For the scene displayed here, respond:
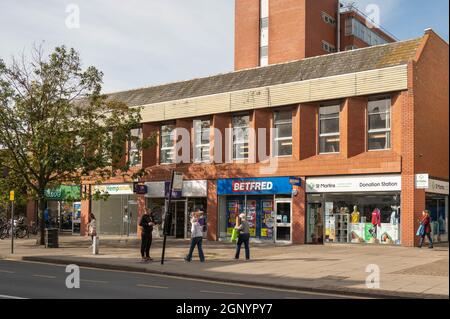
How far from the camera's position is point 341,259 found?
19812 millimetres

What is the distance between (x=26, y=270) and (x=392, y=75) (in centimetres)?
1701

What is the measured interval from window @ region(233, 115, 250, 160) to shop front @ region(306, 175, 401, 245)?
4.24 meters

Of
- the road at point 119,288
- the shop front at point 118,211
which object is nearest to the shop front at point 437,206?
the road at point 119,288

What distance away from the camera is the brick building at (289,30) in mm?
56781

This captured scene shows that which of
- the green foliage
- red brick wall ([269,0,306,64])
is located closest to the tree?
the green foliage

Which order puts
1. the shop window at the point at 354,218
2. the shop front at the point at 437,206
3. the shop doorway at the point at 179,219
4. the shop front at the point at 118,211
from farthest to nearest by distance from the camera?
1. the shop front at the point at 118,211
2. the shop doorway at the point at 179,219
3. the shop front at the point at 437,206
4. the shop window at the point at 354,218

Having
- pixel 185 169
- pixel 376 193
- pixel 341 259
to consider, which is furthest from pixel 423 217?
pixel 185 169

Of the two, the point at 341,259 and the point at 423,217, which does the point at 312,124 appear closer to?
the point at 423,217

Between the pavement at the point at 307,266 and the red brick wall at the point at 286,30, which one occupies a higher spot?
the red brick wall at the point at 286,30

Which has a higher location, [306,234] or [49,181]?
[49,181]

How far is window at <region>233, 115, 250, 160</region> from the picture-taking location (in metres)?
29.9

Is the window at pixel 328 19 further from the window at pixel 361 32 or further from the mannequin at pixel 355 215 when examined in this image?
the mannequin at pixel 355 215

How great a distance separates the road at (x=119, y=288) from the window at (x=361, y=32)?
169 feet

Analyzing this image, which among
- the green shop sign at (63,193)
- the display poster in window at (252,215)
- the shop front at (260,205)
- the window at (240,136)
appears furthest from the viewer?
the green shop sign at (63,193)
